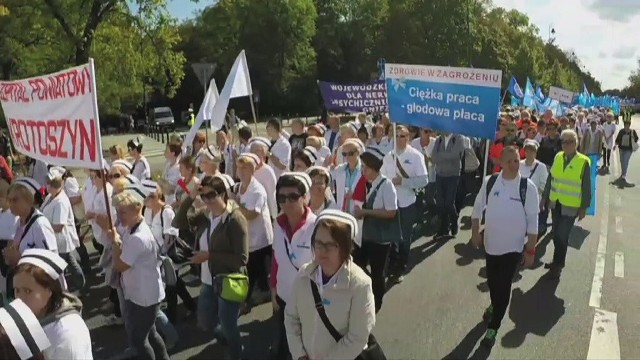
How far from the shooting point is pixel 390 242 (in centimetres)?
564

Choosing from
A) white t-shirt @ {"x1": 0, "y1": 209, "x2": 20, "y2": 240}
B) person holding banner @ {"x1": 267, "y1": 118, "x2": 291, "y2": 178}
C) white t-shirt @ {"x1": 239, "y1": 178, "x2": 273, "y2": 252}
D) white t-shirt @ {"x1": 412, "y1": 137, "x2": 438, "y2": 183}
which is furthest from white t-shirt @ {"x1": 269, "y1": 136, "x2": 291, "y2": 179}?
white t-shirt @ {"x1": 0, "y1": 209, "x2": 20, "y2": 240}

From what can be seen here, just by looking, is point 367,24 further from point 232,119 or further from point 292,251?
point 292,251

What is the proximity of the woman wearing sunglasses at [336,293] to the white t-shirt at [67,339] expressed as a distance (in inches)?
42.4

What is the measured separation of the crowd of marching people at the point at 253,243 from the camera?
306 centimetres

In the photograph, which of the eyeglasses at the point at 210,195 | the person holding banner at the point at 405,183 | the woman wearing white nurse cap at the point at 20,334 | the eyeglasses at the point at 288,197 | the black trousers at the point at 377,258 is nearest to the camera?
the woman wearing white nurse cap at the point at 20,334

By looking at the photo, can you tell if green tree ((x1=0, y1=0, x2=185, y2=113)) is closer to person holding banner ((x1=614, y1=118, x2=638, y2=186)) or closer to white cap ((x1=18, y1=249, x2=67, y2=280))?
person holding banner ((x1=614, y1=118, x2=638, y2=186))

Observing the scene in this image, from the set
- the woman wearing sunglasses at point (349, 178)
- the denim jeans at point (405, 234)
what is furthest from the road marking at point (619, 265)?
the woman wearing sunglasses at point (349, 178)

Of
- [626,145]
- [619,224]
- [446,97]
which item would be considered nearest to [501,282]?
[446,97]

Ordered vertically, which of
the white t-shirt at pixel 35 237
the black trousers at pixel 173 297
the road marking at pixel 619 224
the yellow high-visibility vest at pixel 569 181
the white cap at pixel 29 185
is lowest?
the road marking at pixel 619 224

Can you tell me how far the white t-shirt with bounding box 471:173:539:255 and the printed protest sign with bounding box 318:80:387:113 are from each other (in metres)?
8.76

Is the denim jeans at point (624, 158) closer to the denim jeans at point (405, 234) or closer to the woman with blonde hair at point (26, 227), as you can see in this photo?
the denim jeans at point (405, 234)

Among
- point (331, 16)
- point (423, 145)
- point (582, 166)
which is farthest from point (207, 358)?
point (331, 16)

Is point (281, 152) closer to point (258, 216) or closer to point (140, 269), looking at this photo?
point (258, 216)

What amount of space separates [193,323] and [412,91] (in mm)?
3531
